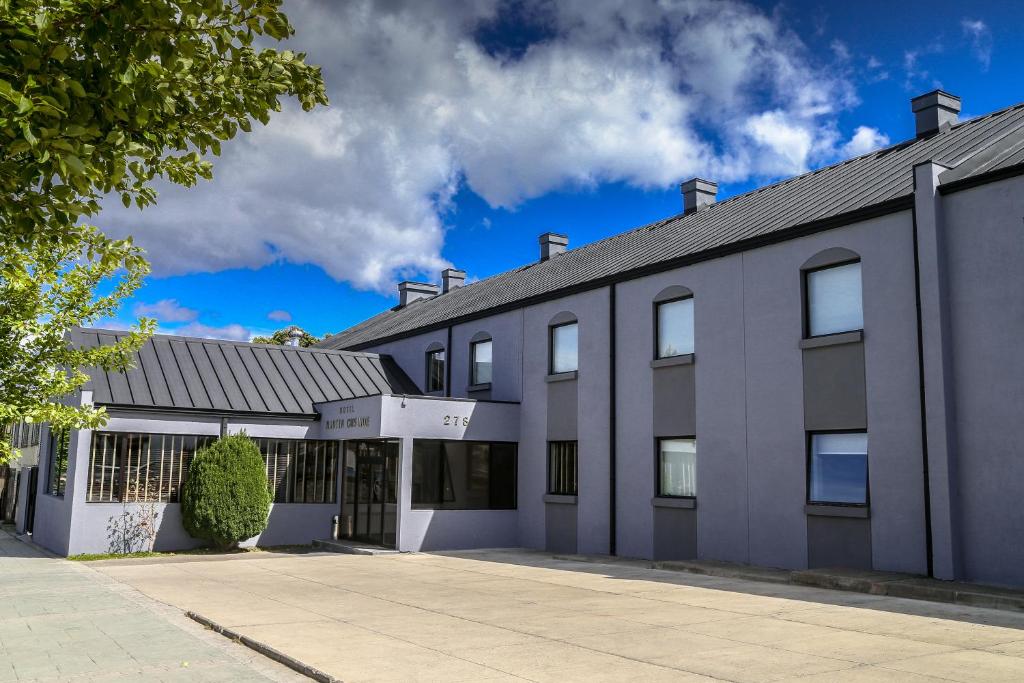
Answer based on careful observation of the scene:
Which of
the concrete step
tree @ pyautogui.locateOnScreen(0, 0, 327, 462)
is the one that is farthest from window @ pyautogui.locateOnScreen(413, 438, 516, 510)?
tree @ pyautogui.locateOnScreen(0, 0, 327, 462)

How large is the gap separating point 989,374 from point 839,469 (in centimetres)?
299

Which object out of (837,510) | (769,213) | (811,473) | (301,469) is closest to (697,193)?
(769,213)

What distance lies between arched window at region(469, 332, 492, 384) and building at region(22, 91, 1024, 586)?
0.07m

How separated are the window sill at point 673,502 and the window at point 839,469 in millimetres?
2712

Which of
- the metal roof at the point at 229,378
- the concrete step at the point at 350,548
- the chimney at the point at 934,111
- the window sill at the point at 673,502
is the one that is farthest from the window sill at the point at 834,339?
the metal roof at the point at 229,378

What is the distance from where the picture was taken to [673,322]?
61.1ft

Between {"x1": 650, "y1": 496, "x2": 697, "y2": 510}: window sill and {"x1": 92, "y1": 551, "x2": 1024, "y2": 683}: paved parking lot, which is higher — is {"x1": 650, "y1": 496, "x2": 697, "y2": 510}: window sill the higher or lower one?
the higher one

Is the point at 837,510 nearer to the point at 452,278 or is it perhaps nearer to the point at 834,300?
the point at 834,300

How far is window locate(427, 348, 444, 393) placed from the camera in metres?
26.2

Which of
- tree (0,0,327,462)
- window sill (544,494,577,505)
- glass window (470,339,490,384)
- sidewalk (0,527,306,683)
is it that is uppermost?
glass window (470,339,490,384)

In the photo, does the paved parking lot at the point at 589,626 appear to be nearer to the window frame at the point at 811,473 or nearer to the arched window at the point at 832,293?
the window frame at the point at 811,473

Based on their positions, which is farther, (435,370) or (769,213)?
(435,370)

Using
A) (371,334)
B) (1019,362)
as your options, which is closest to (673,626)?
(1019,362)

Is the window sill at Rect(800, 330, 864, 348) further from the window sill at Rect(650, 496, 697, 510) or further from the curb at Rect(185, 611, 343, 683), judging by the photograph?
the curb at Rect(185, 611, 343, 683)
